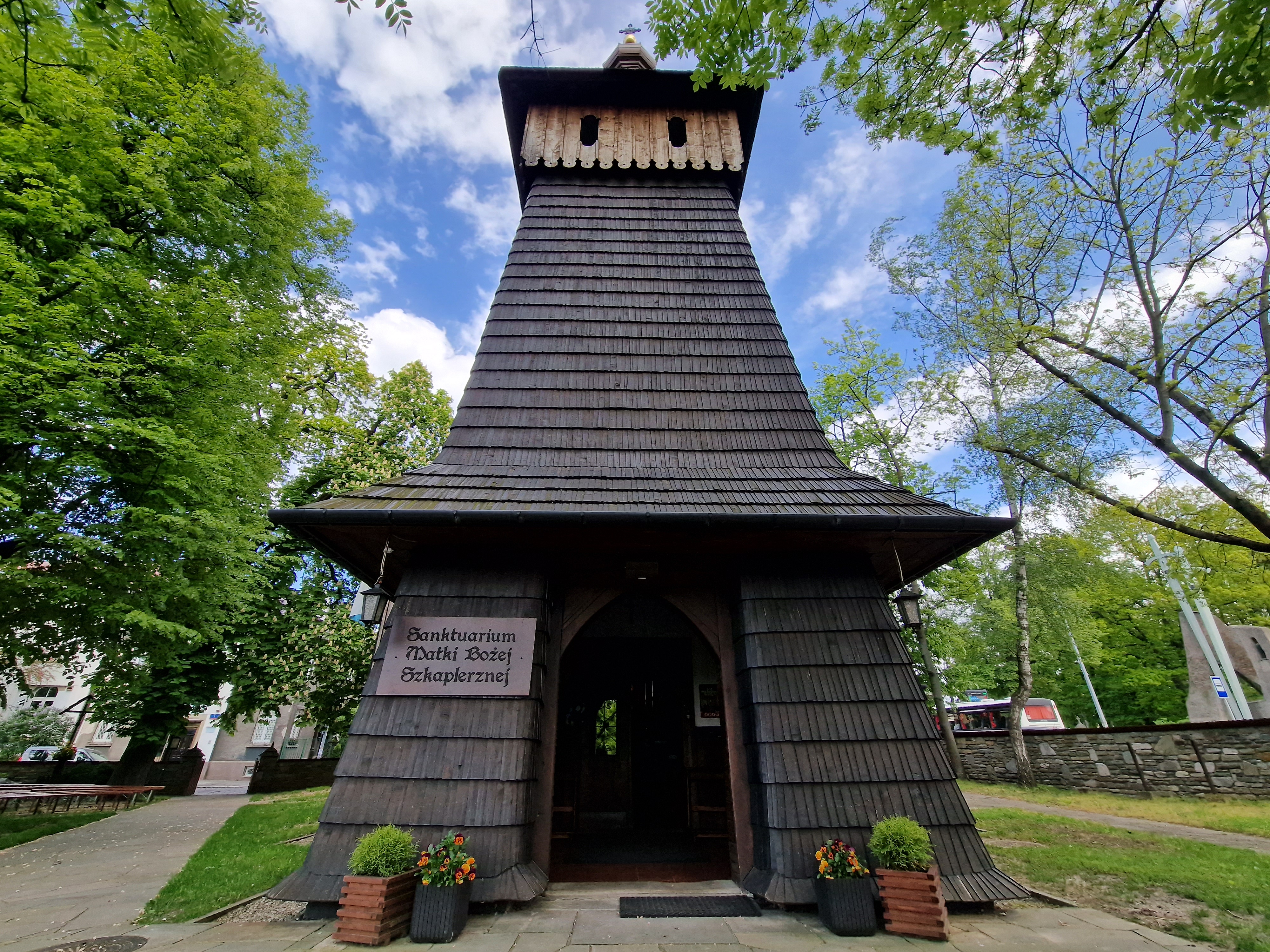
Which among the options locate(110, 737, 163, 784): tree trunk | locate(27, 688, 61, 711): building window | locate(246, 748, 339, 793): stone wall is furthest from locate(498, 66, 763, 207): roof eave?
locate(27, 688, 61, 711): building window

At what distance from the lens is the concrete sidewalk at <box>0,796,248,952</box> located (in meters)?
4.08

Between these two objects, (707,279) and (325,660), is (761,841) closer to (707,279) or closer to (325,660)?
(707,279)

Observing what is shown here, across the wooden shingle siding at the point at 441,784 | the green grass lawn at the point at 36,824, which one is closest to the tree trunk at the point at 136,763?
the green grass lawn at the point at 36,824

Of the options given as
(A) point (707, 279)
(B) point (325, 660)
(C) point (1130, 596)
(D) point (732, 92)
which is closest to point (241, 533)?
(B) point (325, 660)

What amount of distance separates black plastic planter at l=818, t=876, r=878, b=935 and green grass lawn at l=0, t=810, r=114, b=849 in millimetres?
8124

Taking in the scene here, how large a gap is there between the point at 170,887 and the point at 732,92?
12092mm

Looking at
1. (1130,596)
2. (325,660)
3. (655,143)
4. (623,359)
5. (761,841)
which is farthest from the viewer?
(1130,596)

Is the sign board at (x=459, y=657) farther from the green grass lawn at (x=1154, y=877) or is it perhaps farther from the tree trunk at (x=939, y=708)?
the tree trunk at (x=939, y=708)

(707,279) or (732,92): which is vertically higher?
(732,92)

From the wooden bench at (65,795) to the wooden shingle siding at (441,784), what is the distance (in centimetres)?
899

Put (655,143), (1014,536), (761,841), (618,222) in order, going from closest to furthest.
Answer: (761,841)
(618,222)
(655,143)
(1014,536)

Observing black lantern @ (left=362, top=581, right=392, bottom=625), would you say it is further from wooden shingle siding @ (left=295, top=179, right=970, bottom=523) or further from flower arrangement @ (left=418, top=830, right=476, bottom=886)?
flower arrangement @ (left=418, top=830, right=476, bottom=886)

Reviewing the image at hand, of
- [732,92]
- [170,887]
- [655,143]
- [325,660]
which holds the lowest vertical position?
[170,887]

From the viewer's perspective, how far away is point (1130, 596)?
22219 millimetres
